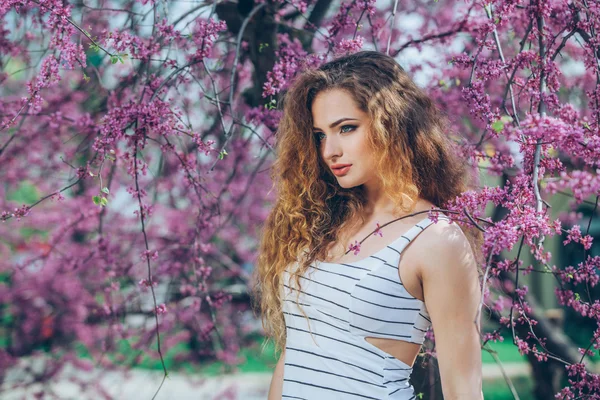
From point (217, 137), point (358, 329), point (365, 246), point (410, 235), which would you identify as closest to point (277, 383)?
point (358, 329)

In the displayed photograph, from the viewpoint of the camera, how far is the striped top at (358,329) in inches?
59.8

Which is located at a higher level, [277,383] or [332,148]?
[332,148]

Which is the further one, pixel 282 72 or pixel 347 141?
pixel 282 72

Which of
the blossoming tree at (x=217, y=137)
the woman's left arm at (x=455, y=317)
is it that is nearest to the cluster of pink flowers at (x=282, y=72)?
the blossoming tree at (x=217, y=137)

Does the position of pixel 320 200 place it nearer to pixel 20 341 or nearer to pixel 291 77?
pixel 291 77

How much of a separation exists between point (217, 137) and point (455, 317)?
244cm

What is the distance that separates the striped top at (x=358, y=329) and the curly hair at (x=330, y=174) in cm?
14

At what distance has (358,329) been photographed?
1.54 meters

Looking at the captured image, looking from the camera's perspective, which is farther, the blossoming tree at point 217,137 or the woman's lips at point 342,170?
the woman's lips at point 342,170

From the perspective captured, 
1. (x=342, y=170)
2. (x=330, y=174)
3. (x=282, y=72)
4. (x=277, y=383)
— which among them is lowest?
(x=277, y=383)

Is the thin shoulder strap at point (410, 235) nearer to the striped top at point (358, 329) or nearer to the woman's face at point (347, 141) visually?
the striped top at point (358, 329)

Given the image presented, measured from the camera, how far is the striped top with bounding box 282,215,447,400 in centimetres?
152

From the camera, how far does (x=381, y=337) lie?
154cm

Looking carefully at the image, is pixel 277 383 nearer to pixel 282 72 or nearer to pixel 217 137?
pixel 282 72
